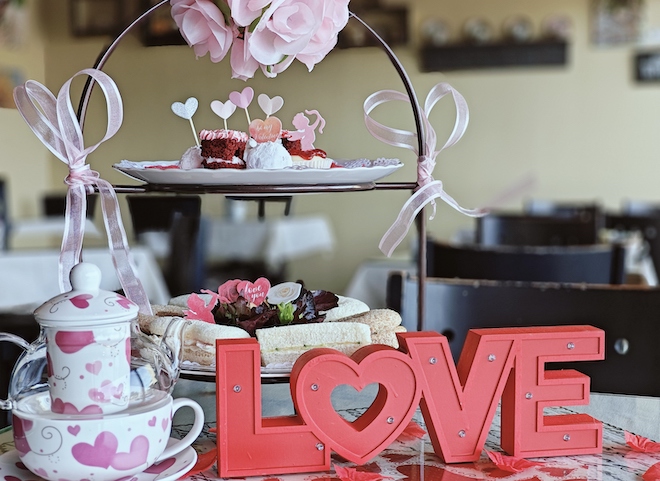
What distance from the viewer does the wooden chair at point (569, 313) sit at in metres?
1.13

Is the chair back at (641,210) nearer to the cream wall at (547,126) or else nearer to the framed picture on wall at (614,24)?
the cream wall at (547,126)

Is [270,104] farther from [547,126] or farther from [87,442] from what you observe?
[547,126]

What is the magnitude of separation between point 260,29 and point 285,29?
0.08 ft

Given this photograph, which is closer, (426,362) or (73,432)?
(73,432)

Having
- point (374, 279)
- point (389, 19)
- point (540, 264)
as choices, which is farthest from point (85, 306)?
point (389, 19)

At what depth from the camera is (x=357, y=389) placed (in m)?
0.68

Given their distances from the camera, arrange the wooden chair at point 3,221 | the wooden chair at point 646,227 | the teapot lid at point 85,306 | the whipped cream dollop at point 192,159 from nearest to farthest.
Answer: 1. the teapot lid at point 85,306
2. the whipped cream dollop at point 192,159
3. the wooden chair at point 3,221
4. the wooden chair at point 646,227

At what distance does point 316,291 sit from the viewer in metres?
0.82

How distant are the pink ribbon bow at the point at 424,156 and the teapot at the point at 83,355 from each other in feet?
0.91

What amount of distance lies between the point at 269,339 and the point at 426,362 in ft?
0.48

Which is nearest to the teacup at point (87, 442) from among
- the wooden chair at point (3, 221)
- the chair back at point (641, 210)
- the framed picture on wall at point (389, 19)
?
the wooden chair at point (3, 221)

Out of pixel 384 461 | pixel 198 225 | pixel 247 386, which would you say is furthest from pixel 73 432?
pixel 198 225

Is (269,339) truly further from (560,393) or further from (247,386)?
(560,393)

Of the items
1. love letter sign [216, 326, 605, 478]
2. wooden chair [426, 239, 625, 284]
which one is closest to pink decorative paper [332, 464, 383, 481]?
love letter sign [216, 326, 605, 478]
